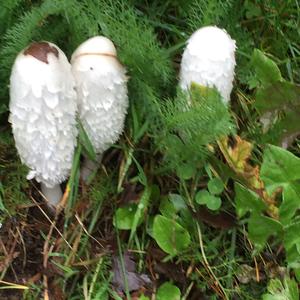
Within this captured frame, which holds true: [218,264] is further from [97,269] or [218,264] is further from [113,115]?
[113,115]

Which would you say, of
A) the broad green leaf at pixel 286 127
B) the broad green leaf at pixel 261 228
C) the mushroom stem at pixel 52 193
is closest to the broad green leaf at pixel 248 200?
the broad green leaf at pixel 261 228

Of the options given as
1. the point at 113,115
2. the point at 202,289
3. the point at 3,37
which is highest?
the point at 3,37

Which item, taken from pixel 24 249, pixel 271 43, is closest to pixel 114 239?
pixel 24 249

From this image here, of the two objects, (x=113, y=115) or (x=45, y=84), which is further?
(x=113, y=115)

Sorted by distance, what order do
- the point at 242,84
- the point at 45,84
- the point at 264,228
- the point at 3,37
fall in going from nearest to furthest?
the point at 45,84
the point at 264,228
the point at 3,37
the point at 242,84

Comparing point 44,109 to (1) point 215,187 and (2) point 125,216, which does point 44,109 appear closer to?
(2) point 125,216

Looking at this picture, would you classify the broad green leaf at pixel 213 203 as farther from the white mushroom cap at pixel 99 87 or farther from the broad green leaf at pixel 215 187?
the white mushroom cap at pixel 99 87

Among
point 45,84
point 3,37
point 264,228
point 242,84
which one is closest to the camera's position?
point 45,84

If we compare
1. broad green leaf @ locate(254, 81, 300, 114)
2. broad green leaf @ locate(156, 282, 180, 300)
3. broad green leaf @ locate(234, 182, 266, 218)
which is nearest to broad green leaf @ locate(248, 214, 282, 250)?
broad green leaf @ locate(234, 182, 266, 218)
